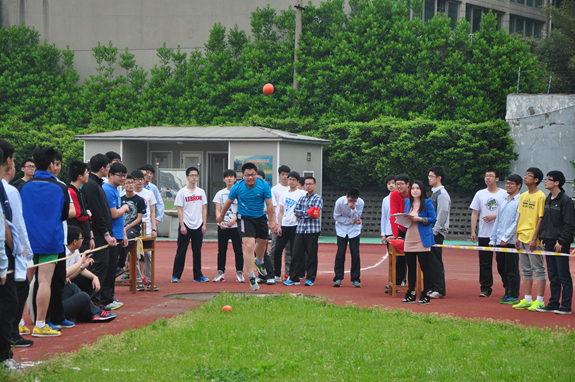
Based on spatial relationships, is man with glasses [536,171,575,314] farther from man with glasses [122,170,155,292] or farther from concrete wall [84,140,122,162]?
concrete wall [84,140,122,162]

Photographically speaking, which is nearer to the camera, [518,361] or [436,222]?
[518,361]

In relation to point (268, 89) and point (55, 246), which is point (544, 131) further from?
point (55, 246)

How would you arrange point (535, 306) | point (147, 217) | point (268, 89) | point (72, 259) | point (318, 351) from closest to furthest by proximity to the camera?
point (318, 351) → point (72, 259) → point (535, 306) → point (147, 217) → point (268, 89)

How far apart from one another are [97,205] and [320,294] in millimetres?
3909

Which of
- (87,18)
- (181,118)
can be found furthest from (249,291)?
(87,18)

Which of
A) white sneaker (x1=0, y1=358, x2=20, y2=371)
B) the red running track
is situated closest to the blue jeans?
the red running track

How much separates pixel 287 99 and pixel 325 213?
246 inches

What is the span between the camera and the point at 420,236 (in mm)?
9156

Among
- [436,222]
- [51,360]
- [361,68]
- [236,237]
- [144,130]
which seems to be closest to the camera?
[51,360]

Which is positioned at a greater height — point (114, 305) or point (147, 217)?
point (147, 217)

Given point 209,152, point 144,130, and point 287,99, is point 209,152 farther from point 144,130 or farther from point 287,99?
point 287,99

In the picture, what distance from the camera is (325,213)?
2453cm

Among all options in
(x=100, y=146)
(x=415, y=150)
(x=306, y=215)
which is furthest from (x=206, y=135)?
(x=306, y=215)

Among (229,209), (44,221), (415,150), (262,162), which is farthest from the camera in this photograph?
(415,150)
